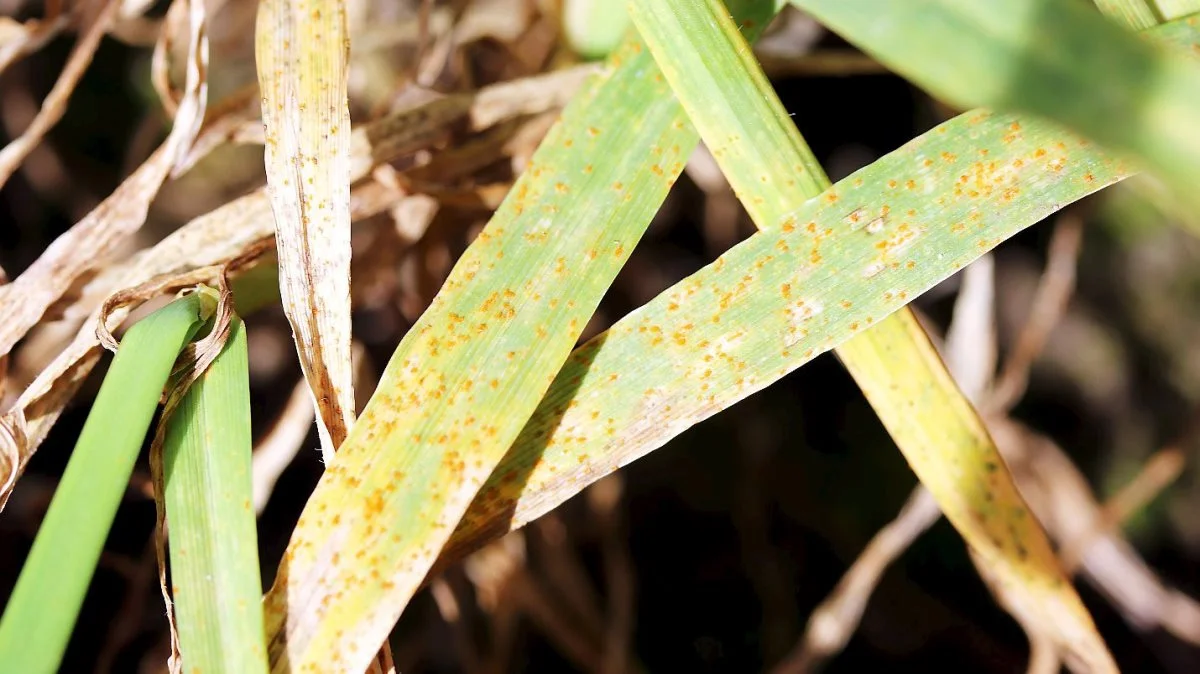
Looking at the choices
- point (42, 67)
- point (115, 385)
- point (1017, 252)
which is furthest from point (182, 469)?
point (1017, 252)

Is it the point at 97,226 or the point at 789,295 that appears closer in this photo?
the point at 789,295

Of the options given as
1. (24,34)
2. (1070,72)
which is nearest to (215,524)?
(1070,72)

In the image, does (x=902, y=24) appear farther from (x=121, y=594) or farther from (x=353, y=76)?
(x=121, y=594)

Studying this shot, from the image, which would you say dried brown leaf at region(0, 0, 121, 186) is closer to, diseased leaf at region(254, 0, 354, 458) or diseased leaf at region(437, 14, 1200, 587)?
diseased leaf at region(254, 0, 354, 458)

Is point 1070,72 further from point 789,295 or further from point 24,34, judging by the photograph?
point 24,34

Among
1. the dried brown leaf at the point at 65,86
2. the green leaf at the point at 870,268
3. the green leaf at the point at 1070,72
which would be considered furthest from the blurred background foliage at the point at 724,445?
the green leaf at the point at 1070,72

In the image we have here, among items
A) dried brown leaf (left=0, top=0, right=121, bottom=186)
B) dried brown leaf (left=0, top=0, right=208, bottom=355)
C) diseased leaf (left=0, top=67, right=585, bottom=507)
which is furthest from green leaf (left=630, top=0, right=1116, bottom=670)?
dried brown leaf (left=0, top=0, right=121, bottom=186)
